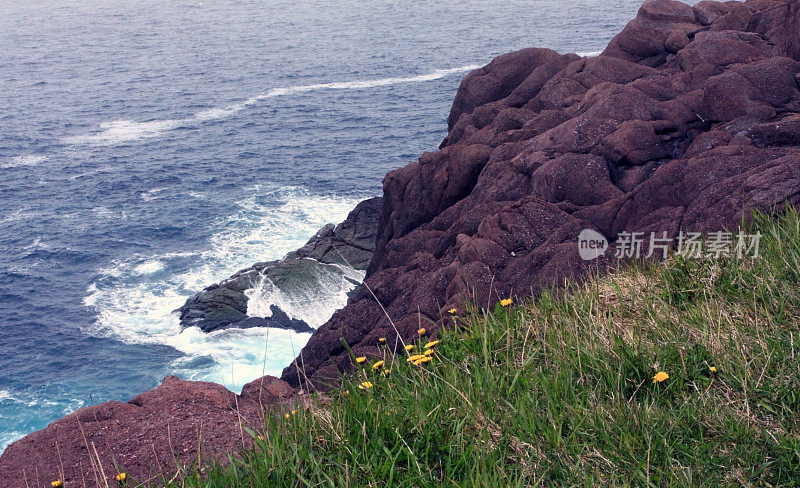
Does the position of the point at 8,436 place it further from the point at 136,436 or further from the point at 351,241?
the point at 136,436

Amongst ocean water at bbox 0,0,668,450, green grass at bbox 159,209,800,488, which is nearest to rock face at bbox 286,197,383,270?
ocean water at bbox 0,0,668,450

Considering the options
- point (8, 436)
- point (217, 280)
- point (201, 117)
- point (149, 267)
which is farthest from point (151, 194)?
point (8, 436)

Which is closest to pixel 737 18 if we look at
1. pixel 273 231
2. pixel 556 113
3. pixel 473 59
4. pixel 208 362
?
pixel 556 113

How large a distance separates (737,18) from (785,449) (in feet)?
69.7

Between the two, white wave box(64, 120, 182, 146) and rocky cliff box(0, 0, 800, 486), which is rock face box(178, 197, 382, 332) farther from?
white wave box(64, 120, 182, 146)

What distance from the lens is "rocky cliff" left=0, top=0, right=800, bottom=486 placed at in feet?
26.4

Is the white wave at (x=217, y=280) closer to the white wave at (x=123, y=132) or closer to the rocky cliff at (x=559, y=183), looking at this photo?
the rocky cliff at (x=559, y=183)

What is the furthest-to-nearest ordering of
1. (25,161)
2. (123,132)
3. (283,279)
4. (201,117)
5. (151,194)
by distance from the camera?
(201,117), (123,132), (25,161), (151,194), (283,279)

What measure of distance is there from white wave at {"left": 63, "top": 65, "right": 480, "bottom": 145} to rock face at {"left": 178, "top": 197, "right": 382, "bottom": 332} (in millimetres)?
34310

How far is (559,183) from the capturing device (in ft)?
52.4

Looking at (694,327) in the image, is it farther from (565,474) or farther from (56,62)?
Answer: (56,62)

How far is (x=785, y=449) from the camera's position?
4000 mm

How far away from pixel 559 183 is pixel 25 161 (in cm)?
5445

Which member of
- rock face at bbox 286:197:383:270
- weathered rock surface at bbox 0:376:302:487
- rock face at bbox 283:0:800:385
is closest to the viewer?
weathered rock surface at bbox 0:376:302:487
